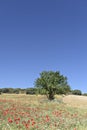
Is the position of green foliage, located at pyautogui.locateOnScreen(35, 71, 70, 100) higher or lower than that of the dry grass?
higher

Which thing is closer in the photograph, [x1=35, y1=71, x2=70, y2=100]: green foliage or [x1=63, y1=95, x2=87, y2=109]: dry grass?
[x1=63, y1=95, x2=87, y2=109]: dry grass

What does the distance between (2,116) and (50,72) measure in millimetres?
47279

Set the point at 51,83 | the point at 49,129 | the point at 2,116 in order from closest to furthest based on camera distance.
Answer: the point at 49,129 → the point at 2,116 → the point at 51,83

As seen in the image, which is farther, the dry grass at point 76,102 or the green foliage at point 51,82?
the green foliage at point 51,82

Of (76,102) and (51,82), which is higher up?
(51,82)

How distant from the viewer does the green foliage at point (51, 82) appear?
200 feet

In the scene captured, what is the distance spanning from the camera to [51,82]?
200 ft

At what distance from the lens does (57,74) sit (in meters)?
62.8

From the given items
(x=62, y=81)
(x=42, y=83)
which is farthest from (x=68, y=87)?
(x=42, y=83)

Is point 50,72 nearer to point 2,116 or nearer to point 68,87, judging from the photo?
point 68,87

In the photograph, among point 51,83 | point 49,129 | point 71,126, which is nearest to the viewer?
point 49,129

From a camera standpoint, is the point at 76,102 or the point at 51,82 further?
the point at 51,82

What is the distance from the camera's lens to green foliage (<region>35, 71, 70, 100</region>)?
60906 mm

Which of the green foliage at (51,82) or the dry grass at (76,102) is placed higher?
the green foliage at (51,82)
